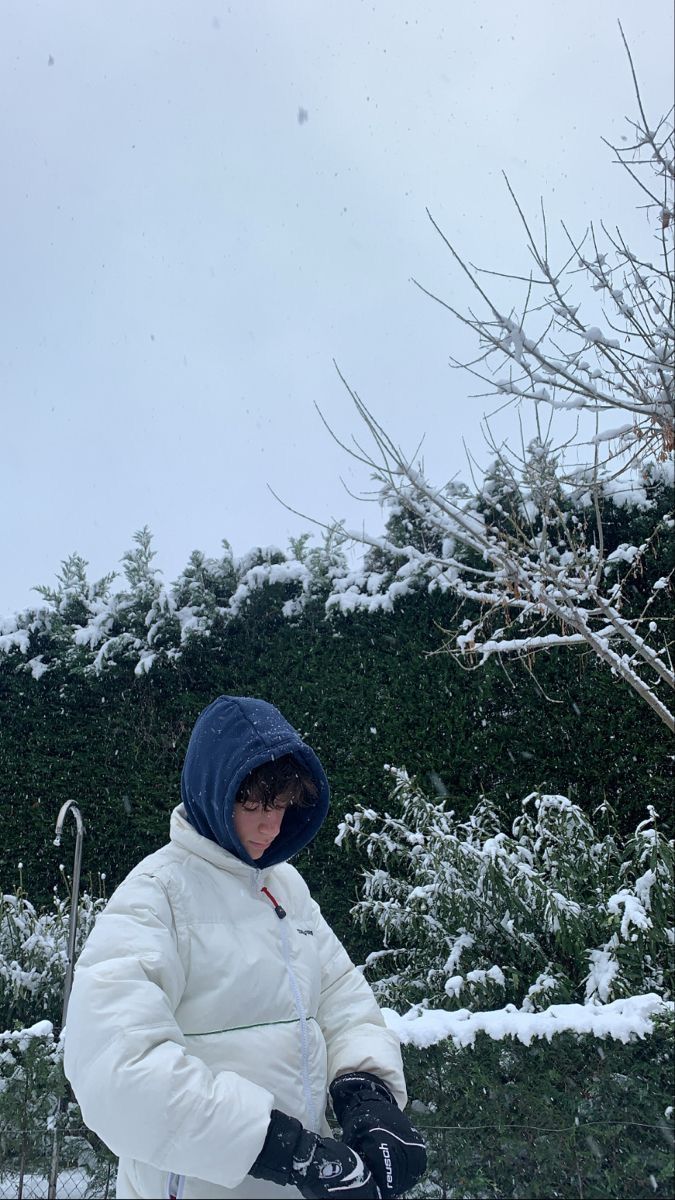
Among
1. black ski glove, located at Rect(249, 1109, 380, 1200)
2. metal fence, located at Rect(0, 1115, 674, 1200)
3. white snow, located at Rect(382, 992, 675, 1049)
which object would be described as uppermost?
black ski glove, located at Rect(249, 1109, 380, 1200)

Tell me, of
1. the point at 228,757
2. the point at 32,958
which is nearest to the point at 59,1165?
the point at 32,958

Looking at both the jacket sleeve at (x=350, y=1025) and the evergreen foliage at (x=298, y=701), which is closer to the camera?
the jacket sleeve at (x=350, y=1025)

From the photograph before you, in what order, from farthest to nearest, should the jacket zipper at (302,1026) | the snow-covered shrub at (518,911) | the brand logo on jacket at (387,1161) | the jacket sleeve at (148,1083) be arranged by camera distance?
the snow-covered shrub at (518,911) < the jacket zipper at (302,1026) < the brand logo on jacket at (387,1161) < the jacket sleeve at (148,1083)

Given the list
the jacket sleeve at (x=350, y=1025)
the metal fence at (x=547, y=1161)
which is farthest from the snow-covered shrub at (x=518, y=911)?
the jacket sleeve at (x=350, y=1025)

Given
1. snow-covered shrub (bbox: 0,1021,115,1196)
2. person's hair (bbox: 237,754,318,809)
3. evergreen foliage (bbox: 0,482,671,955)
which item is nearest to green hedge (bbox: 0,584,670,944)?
evergreen foliage (bbox: 0,482,671,955)

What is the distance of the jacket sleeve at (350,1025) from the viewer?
4.88ft

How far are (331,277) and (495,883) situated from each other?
37.0ft

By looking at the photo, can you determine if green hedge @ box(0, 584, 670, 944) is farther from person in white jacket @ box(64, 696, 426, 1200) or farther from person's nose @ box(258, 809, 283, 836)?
person's nose @ box(258, 809, 283, 836)

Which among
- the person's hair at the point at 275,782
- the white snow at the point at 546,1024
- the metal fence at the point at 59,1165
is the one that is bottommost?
the white snow at the point at 546,1024

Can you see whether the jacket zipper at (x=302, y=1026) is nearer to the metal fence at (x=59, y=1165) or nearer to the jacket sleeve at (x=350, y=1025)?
the jacket sleeve at (x=350, y=1025)

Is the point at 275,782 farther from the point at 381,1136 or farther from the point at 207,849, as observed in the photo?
the point at 381,1136

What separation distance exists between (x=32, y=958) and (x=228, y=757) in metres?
3.96

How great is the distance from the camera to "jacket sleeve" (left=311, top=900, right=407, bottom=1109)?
1488 millimetres

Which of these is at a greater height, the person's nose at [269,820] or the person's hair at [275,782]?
the person's hair at [275,782]
